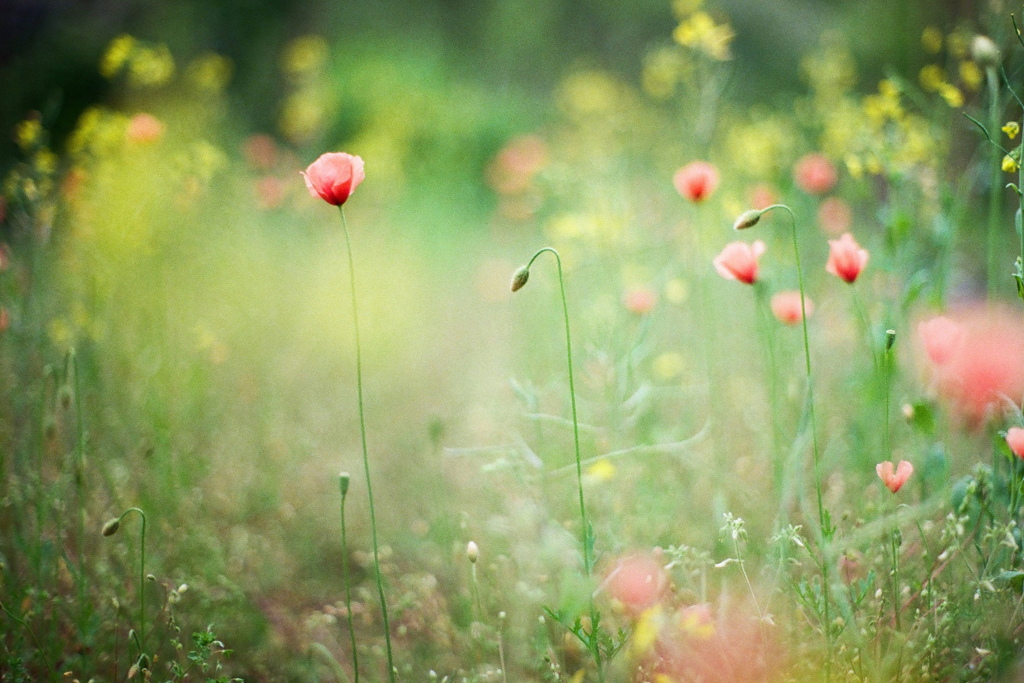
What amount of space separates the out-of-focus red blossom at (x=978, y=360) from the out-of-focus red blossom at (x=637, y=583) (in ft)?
2.55

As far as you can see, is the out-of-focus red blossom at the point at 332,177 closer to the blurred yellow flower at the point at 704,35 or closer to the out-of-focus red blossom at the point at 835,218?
the blurred yellow flower at the point at 704,35

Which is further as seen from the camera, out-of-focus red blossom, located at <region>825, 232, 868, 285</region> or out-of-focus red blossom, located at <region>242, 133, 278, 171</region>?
out-of-focus red blossom, located at <region>242, 133, 278, 171</region>

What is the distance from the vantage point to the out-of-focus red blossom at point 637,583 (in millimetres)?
1404

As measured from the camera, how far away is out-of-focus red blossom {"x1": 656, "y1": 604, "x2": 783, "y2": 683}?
1.30 metres

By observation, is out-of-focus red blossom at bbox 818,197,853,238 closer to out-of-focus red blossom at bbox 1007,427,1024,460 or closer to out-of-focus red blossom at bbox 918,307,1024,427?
out-of-focus red blossom at bbox 918,307,1024,427

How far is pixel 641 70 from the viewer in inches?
327

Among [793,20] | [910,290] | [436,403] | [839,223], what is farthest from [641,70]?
[910,290]

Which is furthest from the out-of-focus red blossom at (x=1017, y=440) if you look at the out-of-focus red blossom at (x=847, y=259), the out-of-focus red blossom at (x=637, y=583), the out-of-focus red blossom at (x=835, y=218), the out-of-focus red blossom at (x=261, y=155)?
the out-of-focus red blossom at (x=261, y=155)

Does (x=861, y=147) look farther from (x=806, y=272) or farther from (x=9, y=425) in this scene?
(x=9, y=425)

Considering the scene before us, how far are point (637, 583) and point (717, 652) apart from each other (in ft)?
0.68

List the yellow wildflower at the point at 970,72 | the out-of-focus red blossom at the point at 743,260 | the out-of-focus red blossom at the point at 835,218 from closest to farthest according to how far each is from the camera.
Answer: the out-of-focus red blossom at the point at 743,260 < the yellow wildflower at the point at 970,72 < the out-of-focus red blossom at the point at 835,218

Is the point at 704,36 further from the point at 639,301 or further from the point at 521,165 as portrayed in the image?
the point at 521,165

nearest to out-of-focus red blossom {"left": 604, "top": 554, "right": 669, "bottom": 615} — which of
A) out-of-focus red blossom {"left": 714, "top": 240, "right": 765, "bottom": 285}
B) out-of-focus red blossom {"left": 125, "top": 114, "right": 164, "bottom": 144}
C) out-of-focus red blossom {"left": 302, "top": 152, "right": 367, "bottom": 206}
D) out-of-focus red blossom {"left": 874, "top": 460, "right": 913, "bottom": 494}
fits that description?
out-of-focus red blossom {"left": 874, "top": 460, "right": 913, "bottom": 494}

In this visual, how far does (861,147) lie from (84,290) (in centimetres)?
280
